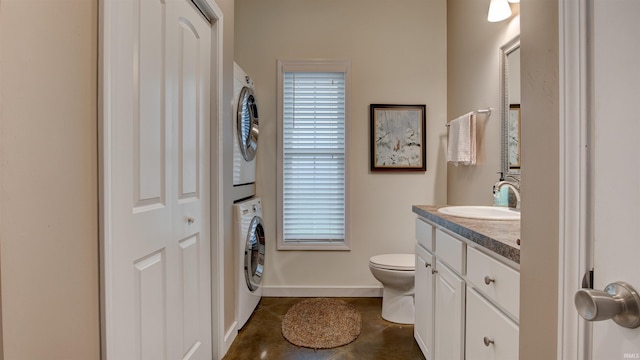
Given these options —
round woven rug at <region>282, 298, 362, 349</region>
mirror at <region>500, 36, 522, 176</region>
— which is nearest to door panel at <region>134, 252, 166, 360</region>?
round woven rug at <region>282, 298, 362, 349</region>

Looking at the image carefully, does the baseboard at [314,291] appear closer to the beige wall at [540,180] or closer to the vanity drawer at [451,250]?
the vanity drawer at [451,250]

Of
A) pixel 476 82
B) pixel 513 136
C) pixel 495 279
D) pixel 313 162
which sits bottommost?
pixel 495 279

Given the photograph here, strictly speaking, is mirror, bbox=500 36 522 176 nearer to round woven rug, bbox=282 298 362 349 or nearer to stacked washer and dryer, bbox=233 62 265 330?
round woven rug, bbox=282 298 362 349

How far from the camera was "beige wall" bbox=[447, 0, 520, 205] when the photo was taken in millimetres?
2111

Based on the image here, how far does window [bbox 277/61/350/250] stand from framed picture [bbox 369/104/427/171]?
0.31 m

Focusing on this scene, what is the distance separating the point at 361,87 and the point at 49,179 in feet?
8.28

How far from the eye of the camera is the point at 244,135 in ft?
7.55

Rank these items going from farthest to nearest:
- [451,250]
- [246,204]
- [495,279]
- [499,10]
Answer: [246,204] → [499,10] → [451,250] → [495,279]

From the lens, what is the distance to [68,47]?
804mm

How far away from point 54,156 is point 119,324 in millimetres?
575

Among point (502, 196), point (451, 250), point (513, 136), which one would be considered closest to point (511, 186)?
point (502, 196)

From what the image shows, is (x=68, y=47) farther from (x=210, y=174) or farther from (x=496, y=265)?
(x=496, y=265)

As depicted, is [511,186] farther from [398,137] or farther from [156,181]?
[156,181]

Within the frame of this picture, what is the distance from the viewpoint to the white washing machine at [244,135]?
2.12 metres
